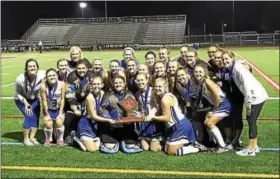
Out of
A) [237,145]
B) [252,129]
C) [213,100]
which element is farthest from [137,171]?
[237,145]

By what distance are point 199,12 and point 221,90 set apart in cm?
5254

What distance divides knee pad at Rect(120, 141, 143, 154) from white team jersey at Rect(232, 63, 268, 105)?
5.43 feet

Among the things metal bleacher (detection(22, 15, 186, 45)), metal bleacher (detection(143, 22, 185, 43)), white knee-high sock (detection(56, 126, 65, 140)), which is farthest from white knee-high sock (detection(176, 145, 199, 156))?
metal bleacher (detection(22, 15, 186, 45))

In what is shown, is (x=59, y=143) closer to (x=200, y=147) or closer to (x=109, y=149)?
(x=109, y=149)

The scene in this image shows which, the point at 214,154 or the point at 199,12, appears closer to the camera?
the point at 214,154

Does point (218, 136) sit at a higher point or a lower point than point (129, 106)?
lower

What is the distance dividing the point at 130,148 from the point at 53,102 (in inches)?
53.6

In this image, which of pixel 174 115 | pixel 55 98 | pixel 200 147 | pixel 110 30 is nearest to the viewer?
pixel 174 115

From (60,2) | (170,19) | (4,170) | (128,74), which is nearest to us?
(4,170)

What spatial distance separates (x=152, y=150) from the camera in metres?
6.30

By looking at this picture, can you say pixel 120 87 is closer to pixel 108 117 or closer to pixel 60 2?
pixel 108 117

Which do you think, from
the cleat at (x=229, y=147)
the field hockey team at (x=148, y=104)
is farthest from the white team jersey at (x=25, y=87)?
the cleat at (x=229, y=147)

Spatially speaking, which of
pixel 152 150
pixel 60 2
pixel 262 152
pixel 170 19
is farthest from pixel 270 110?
pixel 60 2

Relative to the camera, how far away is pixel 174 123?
612 cm
